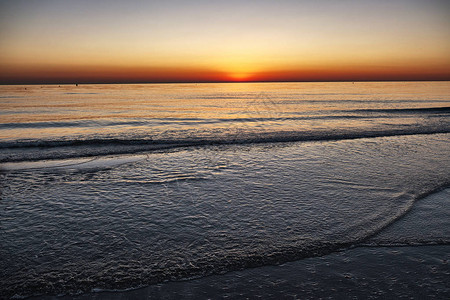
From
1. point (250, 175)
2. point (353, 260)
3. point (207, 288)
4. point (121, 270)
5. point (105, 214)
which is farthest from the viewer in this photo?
point (250, 175)

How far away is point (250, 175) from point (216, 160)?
2362 millimetres

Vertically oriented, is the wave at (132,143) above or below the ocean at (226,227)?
above

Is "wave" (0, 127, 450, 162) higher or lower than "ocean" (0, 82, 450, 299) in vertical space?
higher

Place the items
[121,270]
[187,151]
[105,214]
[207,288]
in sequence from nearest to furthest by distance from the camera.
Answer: [207,288] < [121,270] < [105,214] < [187,151]

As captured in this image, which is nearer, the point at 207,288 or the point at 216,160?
the point at 207,288

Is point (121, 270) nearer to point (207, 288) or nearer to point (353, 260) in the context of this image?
point (207, 288)

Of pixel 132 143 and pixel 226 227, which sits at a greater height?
pixel 132 143

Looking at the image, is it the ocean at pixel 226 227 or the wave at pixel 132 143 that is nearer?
the ocean at pixel 226 227

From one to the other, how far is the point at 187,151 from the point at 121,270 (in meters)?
8.39

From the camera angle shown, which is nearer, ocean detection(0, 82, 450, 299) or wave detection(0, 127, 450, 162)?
ocean detection(0, 82, 450, 299)

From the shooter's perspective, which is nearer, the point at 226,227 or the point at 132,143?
the point at 226,227

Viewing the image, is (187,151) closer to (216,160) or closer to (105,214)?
(216,160)

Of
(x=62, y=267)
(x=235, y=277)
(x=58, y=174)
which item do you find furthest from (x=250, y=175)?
(x=58, y=174)

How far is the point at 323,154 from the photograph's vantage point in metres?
10.9
